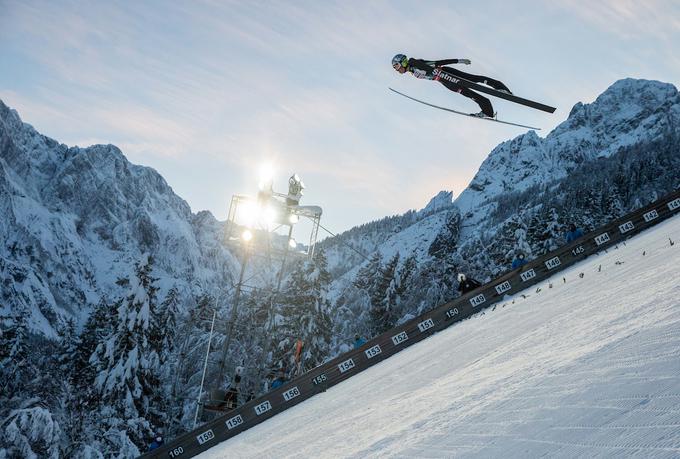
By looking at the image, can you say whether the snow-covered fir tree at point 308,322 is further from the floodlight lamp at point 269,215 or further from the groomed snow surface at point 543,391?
the groomed snow surface at point 543,391

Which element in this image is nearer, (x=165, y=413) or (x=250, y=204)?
(x=250, y=204)

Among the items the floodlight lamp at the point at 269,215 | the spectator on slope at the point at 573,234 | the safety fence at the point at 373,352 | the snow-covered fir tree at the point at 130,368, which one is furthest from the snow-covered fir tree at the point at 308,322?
the spectator on slope at the point at 573,234

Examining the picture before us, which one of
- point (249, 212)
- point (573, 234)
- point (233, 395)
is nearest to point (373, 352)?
point (233, 395)

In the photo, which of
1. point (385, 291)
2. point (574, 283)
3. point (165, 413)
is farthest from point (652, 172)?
point (574, 283)

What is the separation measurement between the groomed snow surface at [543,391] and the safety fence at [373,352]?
14.8 ft

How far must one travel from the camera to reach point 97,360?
29625mm

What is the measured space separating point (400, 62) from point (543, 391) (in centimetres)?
1144

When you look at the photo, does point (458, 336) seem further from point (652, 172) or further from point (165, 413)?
point (652, 172)

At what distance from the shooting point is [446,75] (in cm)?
1467

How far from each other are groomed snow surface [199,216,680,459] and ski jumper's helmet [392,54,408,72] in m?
6.90

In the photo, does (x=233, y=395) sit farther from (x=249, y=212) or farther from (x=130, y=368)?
Answer: (x=130, y=368)

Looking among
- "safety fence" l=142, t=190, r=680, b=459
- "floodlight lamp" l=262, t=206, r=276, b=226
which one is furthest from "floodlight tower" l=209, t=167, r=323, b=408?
"safety fence" l=142, t=190, r=680, b=459

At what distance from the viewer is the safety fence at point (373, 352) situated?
55.3 feet

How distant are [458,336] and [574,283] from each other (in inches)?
110
